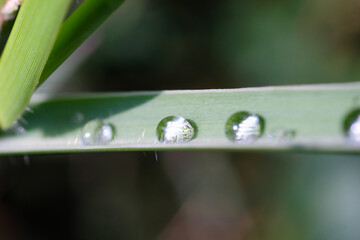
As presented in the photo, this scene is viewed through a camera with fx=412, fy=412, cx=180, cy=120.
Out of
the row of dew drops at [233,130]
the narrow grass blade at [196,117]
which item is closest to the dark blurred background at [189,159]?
the narrow grass blade at [196,117]

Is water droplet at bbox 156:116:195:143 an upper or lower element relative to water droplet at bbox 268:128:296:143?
upper

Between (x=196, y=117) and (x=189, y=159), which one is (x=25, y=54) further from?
(x=189, y=159)

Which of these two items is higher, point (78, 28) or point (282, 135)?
point (78, 28)

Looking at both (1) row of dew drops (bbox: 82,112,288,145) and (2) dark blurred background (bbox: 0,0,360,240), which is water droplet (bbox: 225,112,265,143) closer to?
(1) row of dew drops (bbox: 82,112,288,145)

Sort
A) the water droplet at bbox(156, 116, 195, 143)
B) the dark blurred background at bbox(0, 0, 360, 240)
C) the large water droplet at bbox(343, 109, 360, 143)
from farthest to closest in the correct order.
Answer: the dark blurred background at bbox(0, 0, 360, 240), the water droplet at bbox(156, 116, 195, 143), the large water droplet at bbox(343, 109, 360, 143)

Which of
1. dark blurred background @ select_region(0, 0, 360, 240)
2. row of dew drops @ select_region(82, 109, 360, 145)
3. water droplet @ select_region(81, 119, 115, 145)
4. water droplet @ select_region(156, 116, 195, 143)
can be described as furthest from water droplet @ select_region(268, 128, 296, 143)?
dark blurred background @ select_region(0, 0, 360, 240)

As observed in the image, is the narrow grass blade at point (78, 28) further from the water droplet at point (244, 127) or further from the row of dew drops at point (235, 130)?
the water droplet at point (244, 127)

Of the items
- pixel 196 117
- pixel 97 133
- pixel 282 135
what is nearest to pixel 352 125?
pixel 282 135
